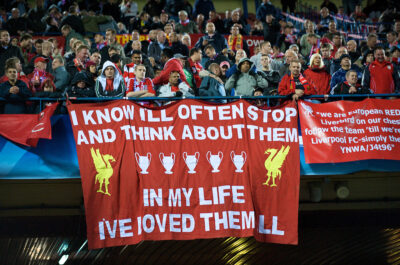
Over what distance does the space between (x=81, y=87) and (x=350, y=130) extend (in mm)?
4360

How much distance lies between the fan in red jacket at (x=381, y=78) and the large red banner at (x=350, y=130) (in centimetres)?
149

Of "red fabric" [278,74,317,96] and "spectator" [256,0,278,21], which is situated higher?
"spectator" [256,0,278,21]

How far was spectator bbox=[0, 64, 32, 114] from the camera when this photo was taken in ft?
30.0

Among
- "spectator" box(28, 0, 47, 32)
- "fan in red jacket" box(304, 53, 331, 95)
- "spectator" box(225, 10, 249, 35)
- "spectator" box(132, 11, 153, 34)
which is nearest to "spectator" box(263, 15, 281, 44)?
"spectator" box(225, 10, 249, 35)

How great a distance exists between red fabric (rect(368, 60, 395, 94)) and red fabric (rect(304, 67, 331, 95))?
98 cm

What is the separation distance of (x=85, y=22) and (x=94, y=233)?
9.13 metres

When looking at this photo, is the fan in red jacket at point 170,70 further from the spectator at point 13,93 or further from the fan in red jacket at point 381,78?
the fan in red jacket at point 381,78

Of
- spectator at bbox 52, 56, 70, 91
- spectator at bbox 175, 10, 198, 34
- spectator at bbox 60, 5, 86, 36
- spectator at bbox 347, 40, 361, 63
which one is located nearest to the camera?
spectator at bbox 52, 56, 70, 91

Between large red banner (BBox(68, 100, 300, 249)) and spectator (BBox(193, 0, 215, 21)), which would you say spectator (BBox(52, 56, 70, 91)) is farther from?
spectator (BBox(193, 0, 215, 21))

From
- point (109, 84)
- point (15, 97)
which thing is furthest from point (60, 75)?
point (15, 97)

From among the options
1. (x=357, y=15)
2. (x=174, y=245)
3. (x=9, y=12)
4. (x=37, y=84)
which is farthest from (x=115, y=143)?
(x=357, y=15)

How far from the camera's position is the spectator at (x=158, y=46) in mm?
13914

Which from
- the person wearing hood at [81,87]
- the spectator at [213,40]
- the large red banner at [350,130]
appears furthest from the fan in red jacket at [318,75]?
the spectator at [213,40]

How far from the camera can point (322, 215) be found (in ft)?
37.2
